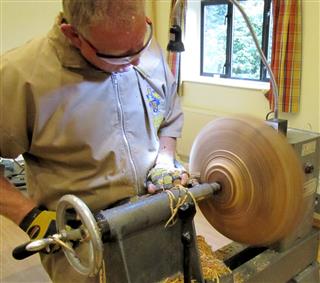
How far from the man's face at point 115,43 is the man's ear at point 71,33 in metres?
0.02

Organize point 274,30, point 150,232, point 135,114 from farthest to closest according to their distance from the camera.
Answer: point 274,30, point 135,114, point 150,232

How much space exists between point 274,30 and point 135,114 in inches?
96.5

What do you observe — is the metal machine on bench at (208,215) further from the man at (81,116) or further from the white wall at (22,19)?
the white wall at (22,19)

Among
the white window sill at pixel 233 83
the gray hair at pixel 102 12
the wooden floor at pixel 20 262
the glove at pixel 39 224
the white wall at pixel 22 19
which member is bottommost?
the wooden floor at pixel 20 262

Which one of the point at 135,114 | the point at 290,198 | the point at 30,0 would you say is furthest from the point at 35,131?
the point at 30,0

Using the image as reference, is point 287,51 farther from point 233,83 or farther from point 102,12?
point 102,12

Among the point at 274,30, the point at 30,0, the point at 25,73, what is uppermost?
the point at 30,0

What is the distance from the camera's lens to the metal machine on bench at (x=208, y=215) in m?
0.83

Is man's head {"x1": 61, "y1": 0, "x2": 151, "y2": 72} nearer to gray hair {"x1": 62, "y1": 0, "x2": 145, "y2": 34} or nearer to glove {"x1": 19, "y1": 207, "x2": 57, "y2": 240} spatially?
gray hair {"x1": 62, "y1": 0, "x2": 145, "y2": 34}

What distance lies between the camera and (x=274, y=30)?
3.29 m

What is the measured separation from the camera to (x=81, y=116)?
113 cm

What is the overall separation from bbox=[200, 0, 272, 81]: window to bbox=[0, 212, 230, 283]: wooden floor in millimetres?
1746

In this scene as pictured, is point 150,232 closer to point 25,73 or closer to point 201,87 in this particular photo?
point 25,73

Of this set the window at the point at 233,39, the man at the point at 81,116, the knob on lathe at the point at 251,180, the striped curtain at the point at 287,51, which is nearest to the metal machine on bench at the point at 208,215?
the knob on lathe at the point at 251,180
